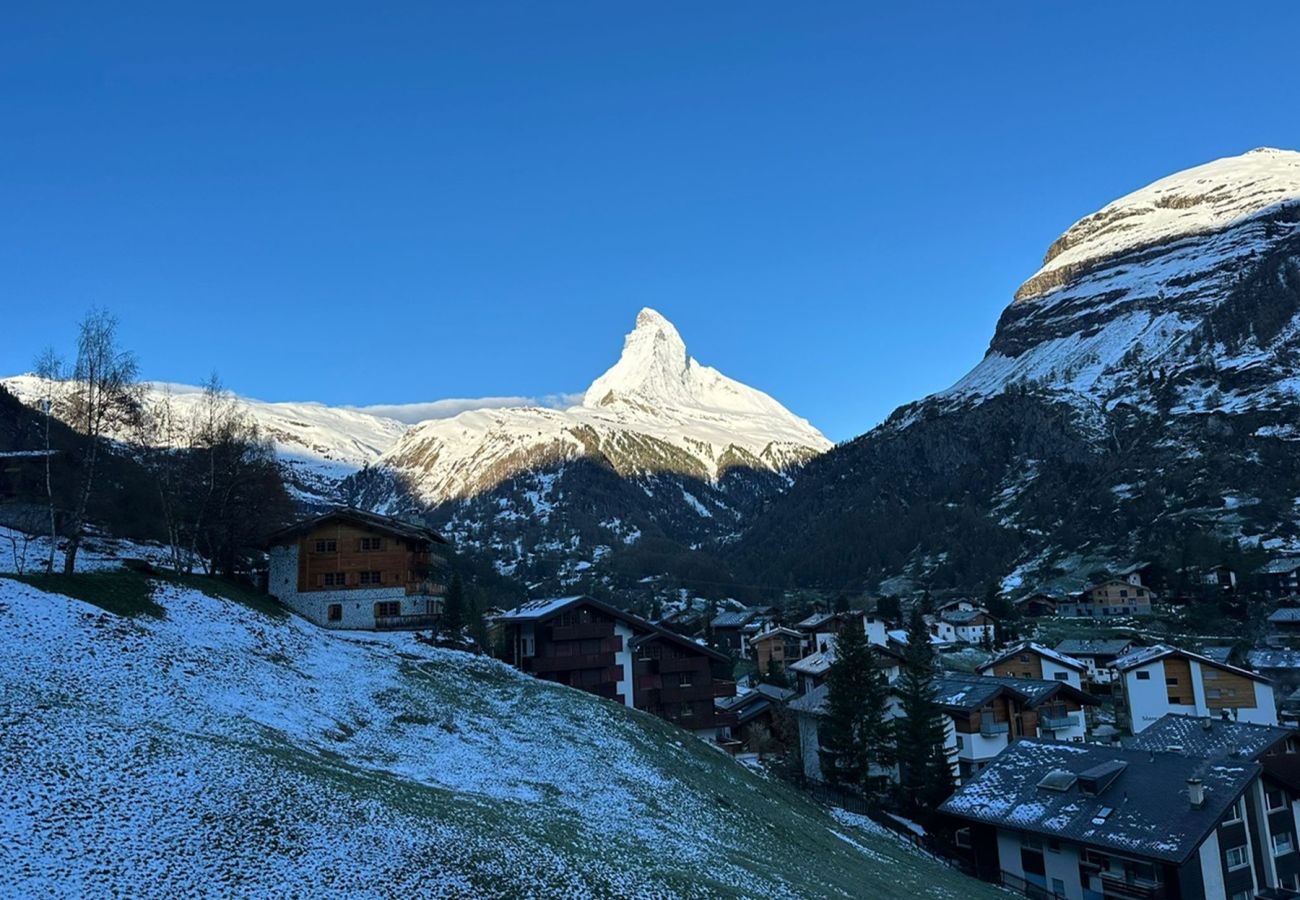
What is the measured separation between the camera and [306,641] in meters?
42.8

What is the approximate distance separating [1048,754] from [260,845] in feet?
152

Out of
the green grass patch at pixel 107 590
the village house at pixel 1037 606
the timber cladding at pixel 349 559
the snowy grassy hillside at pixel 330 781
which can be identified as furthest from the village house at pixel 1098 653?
the green grass patch at pixel 107 590

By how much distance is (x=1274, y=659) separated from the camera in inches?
3910

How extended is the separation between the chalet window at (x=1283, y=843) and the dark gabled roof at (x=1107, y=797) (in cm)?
580

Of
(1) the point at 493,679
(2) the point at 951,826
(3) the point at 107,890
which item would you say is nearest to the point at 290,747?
(3) the point at 107,890

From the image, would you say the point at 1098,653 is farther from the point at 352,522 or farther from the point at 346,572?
the point at 352,522

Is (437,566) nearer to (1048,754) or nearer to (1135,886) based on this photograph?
(1048,754)

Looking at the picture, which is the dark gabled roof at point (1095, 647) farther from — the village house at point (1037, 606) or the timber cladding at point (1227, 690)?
the village house at point (1037, 606)

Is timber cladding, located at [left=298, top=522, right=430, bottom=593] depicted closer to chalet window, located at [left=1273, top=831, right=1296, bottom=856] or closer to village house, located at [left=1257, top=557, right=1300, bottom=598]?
chalet window, located at [left=1273, top=831, right=1296, bottom=856]

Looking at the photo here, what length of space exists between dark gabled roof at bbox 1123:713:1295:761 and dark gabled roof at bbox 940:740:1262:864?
6.39 m

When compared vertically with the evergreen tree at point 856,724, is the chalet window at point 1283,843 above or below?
below

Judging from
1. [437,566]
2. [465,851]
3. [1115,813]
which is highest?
[437,566]

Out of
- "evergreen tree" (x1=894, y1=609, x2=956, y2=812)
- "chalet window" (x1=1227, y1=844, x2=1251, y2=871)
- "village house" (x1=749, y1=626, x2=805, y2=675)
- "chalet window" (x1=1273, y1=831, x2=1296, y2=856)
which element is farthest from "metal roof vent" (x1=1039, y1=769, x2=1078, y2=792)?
"village house" (x1=749, y1=626, x2=805, y2=675)

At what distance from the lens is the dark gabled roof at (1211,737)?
2041 inches
